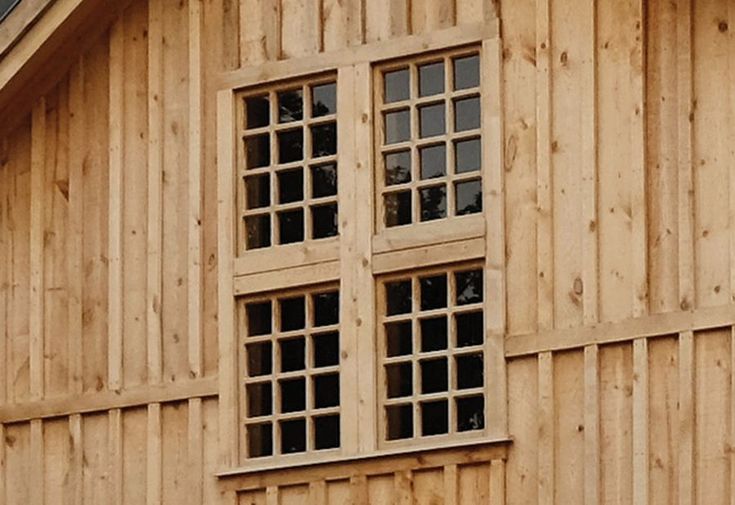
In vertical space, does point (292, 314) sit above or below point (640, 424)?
above

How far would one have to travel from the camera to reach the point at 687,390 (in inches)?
993

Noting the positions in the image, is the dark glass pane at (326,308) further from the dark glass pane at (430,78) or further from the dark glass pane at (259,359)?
the dark glass pane at (430,78)

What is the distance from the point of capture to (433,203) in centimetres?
2680

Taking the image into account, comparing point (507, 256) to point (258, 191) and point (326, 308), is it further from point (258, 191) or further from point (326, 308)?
point (258, 191)

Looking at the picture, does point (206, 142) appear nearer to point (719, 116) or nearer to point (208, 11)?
point (208, 11)

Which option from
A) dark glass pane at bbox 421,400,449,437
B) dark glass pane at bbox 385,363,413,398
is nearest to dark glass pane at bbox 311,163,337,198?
dark glass pane at bbox 385,363,413,398

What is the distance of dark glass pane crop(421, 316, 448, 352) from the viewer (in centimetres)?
2656

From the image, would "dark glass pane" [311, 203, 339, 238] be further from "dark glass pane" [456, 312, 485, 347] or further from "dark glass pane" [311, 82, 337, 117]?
"dark glass pane" [456, 312, 485, 347]

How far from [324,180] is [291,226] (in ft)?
1.28

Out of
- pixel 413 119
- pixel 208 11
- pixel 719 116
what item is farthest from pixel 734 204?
pixel 208 11

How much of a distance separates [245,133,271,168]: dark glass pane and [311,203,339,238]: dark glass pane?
0.61 metres

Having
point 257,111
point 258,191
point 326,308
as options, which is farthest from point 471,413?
point 257,111

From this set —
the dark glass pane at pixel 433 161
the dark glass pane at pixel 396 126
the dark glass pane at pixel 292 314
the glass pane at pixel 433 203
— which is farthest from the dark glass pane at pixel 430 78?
the dark glass pane at pixel 292 314

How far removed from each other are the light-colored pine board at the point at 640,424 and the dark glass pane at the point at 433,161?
2.13 meters
